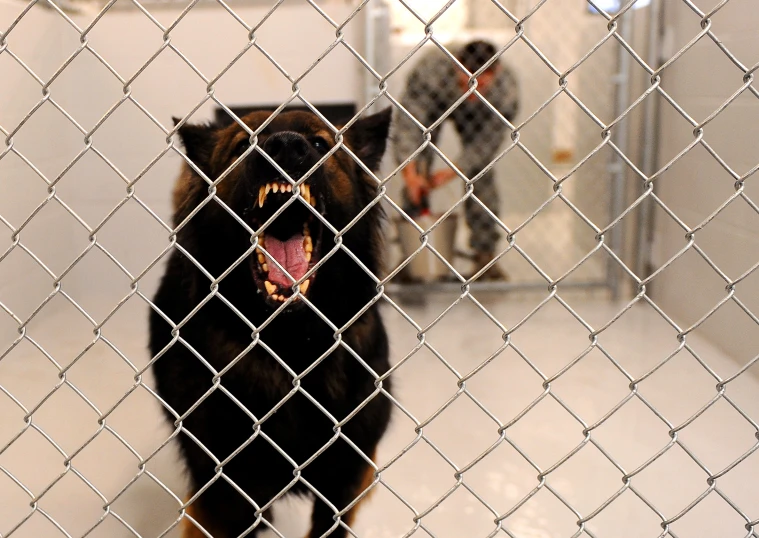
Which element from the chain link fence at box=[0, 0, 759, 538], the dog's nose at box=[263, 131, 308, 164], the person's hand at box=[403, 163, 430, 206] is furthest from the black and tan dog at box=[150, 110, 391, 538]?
the person's hand at box=[403, 163, 430, 206]

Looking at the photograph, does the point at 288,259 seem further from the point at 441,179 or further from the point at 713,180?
the point at 441,179

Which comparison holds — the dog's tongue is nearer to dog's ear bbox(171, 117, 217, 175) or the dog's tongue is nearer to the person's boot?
dog's ear bbox(171, 117, 217, 175)

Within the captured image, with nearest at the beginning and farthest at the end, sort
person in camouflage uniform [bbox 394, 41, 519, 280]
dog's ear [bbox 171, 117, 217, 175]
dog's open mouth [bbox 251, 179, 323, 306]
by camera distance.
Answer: dog's open mouth [bbox 251, 179, 323, 306] < dog's ear [bbox 171, 117, 217, 175] < person in camouflage uniform [bbox 394, 41, 519, 280]

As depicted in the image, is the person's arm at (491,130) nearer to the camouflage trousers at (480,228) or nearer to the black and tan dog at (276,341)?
the camouflage trousers at (480,228)

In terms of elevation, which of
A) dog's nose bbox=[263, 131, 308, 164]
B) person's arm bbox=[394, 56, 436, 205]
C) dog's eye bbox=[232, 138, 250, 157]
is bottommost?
person's arm bbox=[394, 56, 436, 205]

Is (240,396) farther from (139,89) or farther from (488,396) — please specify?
(139,89)

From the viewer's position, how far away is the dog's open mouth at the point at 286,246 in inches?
65.1

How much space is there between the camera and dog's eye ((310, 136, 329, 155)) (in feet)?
5.93

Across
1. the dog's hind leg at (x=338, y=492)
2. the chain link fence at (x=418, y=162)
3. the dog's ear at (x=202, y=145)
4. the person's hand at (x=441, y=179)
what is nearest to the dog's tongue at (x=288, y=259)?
the dog's ear at (x=202, y=145)

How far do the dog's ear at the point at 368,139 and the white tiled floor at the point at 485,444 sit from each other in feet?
2.28

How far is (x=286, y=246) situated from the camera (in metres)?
1.69

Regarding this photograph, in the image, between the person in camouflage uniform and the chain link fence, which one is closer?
the chain link fence

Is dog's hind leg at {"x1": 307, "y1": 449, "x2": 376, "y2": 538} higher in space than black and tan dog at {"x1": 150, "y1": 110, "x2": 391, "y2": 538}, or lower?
lower

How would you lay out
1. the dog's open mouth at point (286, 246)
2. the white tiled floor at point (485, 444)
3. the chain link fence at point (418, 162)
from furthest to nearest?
the chain link fence at point (418, 162), the white tiled floor at point (485, 444), the dog's open mouth at point (286, 246)
